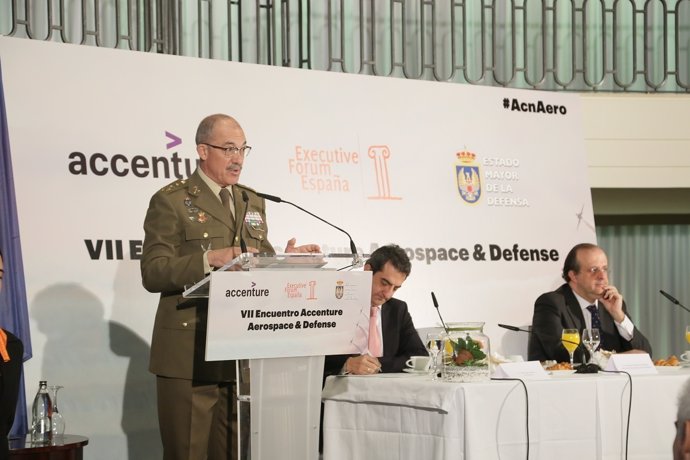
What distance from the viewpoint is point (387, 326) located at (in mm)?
4820

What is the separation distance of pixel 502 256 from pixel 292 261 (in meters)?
3.28

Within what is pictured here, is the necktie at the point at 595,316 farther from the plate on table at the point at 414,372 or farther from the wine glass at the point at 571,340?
the plate on table at the point at 414,372

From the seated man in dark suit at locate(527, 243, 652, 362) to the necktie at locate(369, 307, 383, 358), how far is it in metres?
0.90

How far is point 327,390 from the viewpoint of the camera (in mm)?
4141

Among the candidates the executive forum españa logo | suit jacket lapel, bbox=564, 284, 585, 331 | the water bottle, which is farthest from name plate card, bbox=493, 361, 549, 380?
the executive forum españa logo

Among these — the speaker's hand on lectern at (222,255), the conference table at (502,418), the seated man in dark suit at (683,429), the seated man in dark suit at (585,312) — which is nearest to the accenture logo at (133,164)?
→ the speaker's hand on lectern at (222,255)

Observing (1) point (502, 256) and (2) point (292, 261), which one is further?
(1) point (502, 256)

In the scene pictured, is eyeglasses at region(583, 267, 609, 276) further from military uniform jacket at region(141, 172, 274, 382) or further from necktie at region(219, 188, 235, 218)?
necktie at region(219, 188, 235, 218)

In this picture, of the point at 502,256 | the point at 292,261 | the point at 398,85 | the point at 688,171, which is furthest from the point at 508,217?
the point at 292,261

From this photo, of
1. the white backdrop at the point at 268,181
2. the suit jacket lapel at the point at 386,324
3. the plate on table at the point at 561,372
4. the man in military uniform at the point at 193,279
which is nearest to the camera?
the man in military uniform at the point at 193,279

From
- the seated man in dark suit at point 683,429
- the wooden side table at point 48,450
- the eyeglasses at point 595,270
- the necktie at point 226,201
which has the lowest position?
the wooden side table at point 48,450

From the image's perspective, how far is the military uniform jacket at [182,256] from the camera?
3893 millimetres

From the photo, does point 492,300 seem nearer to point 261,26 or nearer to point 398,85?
point 398,85

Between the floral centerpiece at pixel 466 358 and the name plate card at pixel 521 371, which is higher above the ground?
the floral centerpiece at pixel 466 358
